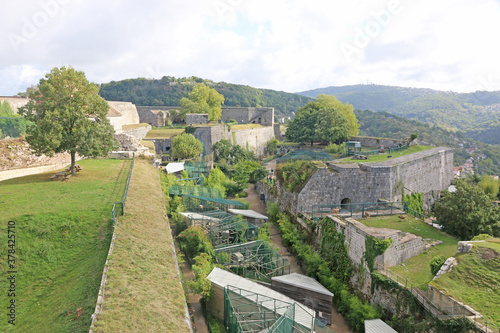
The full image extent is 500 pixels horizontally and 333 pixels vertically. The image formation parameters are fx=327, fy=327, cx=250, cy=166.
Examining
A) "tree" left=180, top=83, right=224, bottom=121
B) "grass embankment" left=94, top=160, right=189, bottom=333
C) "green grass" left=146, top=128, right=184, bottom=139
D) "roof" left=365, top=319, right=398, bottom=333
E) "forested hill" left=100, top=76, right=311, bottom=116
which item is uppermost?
"forested hill" left=100, top=76, right=311, bottom=116

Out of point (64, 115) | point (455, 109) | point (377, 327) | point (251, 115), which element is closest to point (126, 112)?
point (251, 115)

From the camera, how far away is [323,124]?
3322cm

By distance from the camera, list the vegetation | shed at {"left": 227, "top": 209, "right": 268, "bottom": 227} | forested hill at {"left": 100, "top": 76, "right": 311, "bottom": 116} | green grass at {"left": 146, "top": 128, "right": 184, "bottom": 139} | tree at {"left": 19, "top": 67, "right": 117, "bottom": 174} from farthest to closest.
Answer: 1. forested hill at {"left": 100, "top": 76, "right": 311, "bottom": 116}
2. green grass at {"left": 146, "top": 128, "right": 184, "bottom": 139}
3. the vegetation
4. shed at {"left": 227, "top": 209, "right": 268, "bottom": 227}
5. tree at {"left": 19, "top": 67, "right": 117, "bottom": 174}

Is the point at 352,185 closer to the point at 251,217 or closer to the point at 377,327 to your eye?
the point at 251,217

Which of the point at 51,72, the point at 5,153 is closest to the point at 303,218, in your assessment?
the point at 51,72

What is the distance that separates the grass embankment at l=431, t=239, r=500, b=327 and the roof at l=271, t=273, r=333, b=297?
4061 millimetres

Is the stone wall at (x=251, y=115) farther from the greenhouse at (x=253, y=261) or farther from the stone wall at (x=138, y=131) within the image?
the greenhouse at (x=253, y=261)

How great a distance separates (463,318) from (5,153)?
830 inches

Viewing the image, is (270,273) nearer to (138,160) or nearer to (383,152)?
(138,160)

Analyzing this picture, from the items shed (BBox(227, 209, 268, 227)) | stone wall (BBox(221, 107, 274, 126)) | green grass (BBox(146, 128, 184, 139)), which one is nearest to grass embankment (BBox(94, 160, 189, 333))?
shed (BBox(227, 209, 268, 227))

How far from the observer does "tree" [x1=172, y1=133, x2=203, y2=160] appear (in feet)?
98.3

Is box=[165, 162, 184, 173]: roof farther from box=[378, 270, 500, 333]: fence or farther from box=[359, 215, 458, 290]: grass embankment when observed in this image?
box=[378, 270, 500, 333]: fence

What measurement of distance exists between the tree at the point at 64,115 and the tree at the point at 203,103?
109ft

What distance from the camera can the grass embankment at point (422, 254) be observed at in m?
11.5
